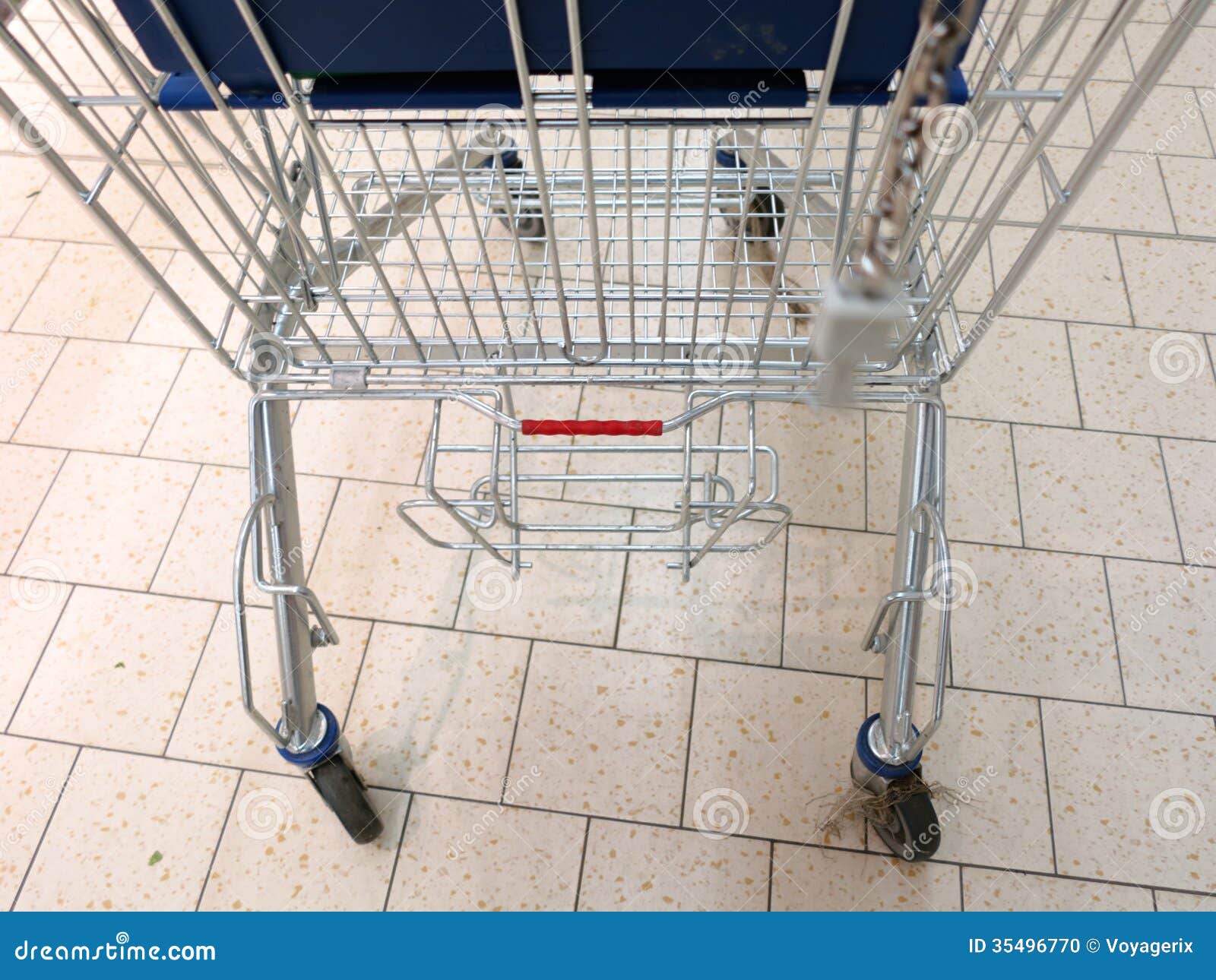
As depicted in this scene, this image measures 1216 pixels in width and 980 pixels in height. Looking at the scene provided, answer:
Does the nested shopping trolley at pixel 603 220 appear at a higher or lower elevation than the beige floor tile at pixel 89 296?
lower

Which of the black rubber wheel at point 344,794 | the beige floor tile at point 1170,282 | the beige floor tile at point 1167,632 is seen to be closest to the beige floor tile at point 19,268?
the black rubber wheel at point 344,794

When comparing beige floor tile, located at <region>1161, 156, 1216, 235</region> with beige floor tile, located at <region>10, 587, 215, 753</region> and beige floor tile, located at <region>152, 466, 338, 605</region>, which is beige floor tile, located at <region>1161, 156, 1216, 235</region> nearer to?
beige floor tile, located at <region>152, 466, 338, 605</region>

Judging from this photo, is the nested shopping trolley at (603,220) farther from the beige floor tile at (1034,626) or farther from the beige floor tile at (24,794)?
the beige floor tile at (24,794)

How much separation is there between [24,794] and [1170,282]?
93.7 inches

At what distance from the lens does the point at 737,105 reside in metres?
0.73

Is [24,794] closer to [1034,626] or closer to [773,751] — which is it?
[773,751]

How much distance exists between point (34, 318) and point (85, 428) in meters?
0.35

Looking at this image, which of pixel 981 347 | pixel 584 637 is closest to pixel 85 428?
pixel 584 637

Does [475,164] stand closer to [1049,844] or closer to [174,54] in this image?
[174,54]

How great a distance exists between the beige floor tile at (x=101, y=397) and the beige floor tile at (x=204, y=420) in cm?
3

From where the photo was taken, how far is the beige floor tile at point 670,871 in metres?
1.29

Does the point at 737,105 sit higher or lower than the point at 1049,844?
higher

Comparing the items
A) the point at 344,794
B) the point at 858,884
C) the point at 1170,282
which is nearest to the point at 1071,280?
the point at 1170,282

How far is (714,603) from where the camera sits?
1.49 m
